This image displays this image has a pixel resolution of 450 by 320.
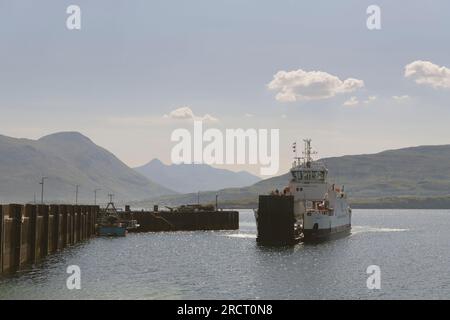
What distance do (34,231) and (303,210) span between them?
154 feet

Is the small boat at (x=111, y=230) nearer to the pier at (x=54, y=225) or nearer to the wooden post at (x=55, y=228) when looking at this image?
the pier at (x=54, y=225)

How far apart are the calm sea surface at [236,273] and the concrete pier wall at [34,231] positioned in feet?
5.33

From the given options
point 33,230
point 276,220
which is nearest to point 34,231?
point 33,230

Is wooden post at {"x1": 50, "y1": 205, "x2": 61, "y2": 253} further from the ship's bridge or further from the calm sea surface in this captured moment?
the ship's bridge

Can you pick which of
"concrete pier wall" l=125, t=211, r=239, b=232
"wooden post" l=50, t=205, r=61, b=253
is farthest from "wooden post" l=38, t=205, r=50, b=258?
"concrete pier wall" l=125, t=211, r=239, b=232

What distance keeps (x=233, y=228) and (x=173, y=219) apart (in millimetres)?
15706

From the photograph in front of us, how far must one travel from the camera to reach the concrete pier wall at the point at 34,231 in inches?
2137

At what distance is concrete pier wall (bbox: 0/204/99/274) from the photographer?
54.3m

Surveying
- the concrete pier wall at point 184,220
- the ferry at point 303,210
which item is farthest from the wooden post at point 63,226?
the concrete pier wall at point 184,220

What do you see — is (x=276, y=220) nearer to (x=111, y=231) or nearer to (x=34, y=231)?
(x=34, y=231)

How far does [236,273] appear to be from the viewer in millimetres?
62188

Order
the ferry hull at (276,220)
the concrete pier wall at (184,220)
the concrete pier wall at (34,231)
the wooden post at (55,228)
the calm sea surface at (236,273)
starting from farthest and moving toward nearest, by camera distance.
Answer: the concrete pier wall at (184,220) → the ferry hull at (276,220) → the wooden post at (55,228) → the concrete pier wall at (34,231) → the calm sea surface at (236,273)

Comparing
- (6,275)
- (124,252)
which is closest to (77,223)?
(124,252)

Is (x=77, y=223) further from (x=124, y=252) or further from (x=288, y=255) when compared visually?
(x=288, y=255)
